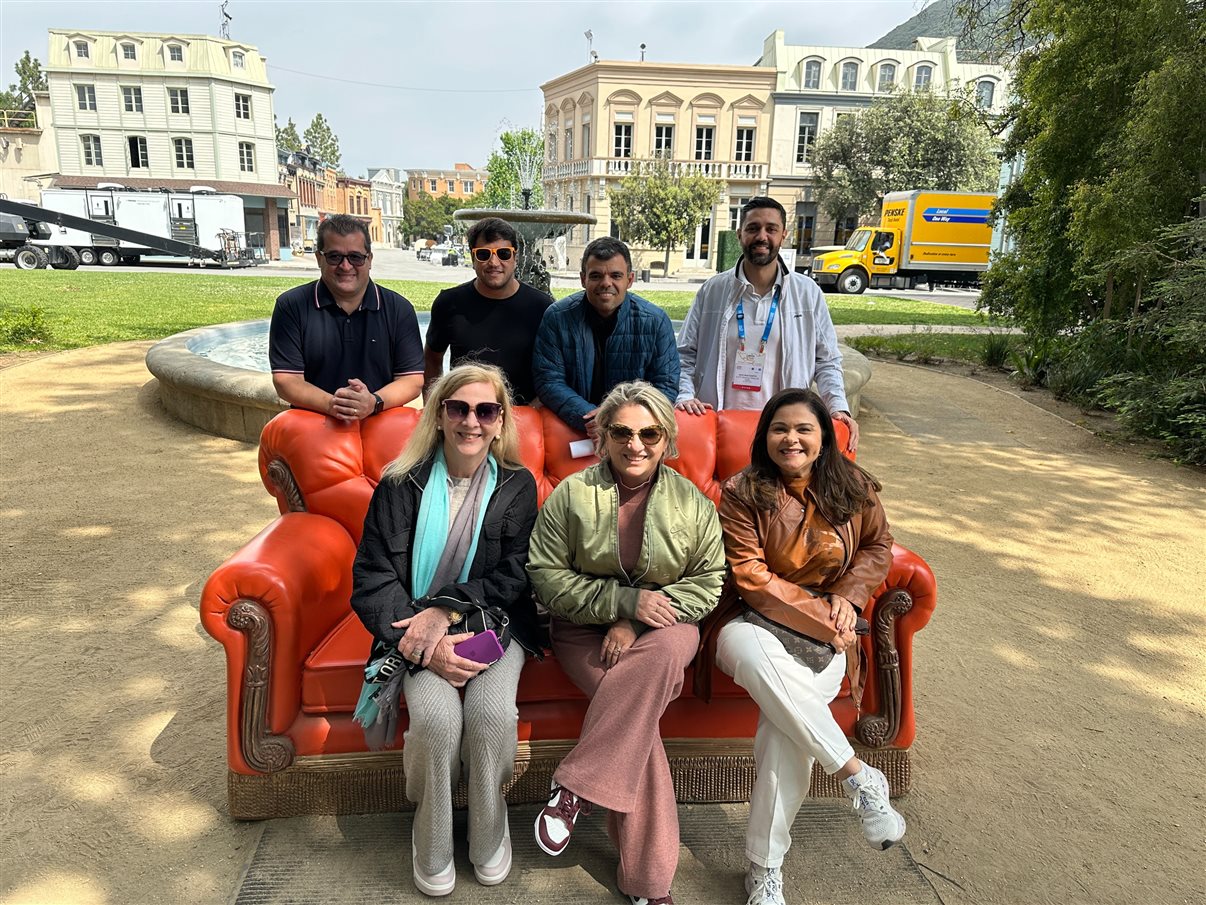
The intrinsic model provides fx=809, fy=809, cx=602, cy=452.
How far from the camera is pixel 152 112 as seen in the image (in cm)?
4231

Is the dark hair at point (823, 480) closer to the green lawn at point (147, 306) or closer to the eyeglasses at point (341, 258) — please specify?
the eyeglasses at point (341, 258)

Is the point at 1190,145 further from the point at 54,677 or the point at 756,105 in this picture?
the point at 756,105

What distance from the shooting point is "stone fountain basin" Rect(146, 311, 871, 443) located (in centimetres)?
632

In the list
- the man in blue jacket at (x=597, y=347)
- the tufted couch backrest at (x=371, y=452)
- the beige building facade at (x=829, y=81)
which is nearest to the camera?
the tufted couch backrest at (x=371, y=452)

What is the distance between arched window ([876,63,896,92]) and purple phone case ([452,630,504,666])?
45.4m

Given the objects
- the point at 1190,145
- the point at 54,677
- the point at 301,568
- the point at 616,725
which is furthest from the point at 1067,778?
the point at 1190,145

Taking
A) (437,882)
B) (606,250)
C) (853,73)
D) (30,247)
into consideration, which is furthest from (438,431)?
(853,73)

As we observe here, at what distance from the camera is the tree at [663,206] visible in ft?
112

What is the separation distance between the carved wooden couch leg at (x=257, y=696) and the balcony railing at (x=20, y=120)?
56.0 m

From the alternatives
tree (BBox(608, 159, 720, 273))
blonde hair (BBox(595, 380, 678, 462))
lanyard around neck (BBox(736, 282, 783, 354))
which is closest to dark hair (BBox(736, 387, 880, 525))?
blonde hair (BBox(595, 380, 678, 462))

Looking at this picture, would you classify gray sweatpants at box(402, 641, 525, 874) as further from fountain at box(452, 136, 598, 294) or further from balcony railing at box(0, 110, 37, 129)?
balcony railing at box(0, 110, 37, 129)

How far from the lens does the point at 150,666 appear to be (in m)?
3.50

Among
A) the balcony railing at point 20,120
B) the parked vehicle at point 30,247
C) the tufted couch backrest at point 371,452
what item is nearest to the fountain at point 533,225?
the tufted couch backrest at point 371,452

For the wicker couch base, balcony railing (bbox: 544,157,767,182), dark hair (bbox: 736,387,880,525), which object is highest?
balcony railing (bbox: 544,157,767,182)
